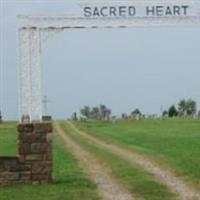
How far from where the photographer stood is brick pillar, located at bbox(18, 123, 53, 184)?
20.1m

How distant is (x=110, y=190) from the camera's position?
18828mm

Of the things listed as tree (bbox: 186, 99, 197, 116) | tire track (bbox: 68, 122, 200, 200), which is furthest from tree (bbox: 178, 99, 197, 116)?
tire track (bbox: 68, 122, 200, 200)

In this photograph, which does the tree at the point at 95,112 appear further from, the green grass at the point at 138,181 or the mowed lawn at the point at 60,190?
the mowed lawn at the point at 60,190

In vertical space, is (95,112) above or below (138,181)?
above

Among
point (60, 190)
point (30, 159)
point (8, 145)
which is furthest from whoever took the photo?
point (8, 145)

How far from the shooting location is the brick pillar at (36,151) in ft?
66.0

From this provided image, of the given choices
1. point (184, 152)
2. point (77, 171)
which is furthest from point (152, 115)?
point (77, 171)

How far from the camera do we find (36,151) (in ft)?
66.5

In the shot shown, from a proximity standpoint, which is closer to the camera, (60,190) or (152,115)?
(60,190)

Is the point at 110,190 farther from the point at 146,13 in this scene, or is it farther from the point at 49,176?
the point at 146,13

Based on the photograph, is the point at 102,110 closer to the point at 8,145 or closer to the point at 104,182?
the point at 8,145

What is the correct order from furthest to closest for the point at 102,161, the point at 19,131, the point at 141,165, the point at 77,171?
the point at 102,161 < the point at 141,165 < the point at 77,171 < the point at 19,131

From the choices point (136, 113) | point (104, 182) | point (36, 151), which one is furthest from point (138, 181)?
point (136, 113)

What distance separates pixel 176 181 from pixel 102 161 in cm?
800
